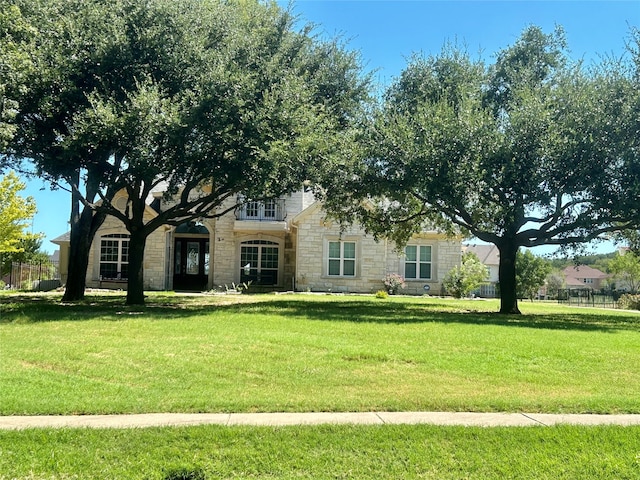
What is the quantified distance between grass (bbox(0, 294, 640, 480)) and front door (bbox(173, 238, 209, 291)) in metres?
17.7

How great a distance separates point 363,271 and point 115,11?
17471 millimetres

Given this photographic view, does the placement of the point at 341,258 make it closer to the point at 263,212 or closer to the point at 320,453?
the point at 263,212

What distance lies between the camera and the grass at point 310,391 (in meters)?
4.82

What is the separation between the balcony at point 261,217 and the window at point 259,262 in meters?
1.23

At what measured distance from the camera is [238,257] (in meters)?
29.9

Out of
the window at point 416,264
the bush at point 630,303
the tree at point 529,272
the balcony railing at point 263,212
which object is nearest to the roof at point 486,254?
the tree at point 529,272

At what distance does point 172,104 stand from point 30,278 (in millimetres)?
22791

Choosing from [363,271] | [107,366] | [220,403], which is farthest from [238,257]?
[220,403]

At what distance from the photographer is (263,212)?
100.0ft

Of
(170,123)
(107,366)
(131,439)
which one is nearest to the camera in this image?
(131,439)

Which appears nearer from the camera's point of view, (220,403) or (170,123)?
(220,403)

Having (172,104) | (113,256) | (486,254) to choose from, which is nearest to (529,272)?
(486,254)

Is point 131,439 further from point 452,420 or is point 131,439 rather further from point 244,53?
point 244,53

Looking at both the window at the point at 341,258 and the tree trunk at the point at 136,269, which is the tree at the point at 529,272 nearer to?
the window at the point at 341,258
